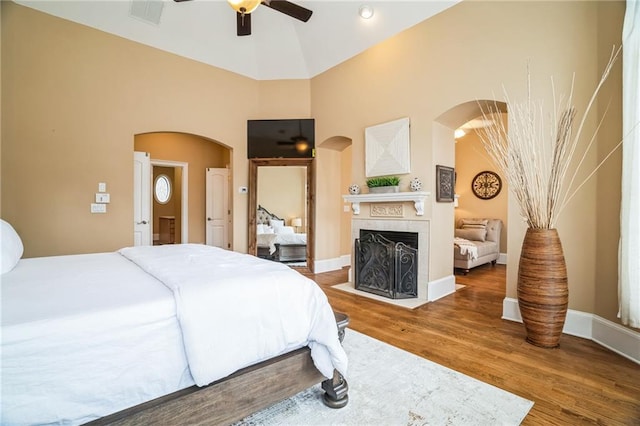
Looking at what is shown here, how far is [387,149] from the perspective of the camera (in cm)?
409

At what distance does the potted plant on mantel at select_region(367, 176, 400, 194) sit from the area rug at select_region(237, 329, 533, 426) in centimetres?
227

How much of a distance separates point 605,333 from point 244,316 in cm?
290

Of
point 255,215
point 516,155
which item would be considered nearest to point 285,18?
point 255,215

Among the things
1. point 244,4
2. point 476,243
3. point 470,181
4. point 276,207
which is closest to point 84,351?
point 244,4

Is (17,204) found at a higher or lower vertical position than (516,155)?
lower

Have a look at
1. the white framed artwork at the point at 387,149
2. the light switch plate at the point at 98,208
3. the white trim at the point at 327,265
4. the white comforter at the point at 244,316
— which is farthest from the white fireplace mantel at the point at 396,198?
the light switch plate at the point at 98,208

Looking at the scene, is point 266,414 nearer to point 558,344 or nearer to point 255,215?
point 558,344

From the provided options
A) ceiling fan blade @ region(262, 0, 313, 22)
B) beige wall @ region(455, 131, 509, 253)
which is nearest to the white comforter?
ceiling fan blade @ region(262, 0, 313, 22)

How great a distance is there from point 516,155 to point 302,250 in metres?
3.79

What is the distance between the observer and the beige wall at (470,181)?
6.48 m

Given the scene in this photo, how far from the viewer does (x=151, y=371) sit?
3.85 feet

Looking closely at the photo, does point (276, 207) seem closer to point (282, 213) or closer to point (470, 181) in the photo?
point (282, 213)

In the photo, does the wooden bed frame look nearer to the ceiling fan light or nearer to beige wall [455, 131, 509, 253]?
the ceiling fan light

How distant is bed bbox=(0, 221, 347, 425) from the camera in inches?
39.4
